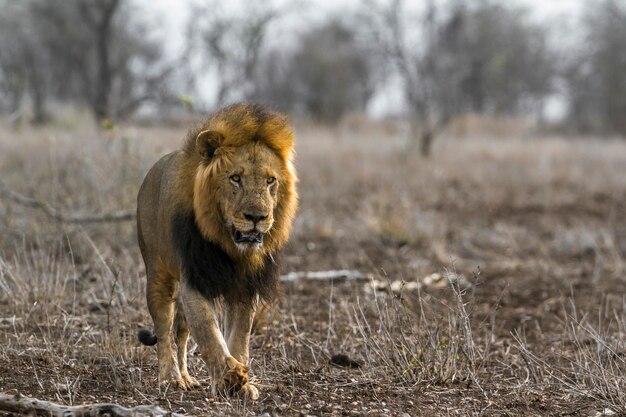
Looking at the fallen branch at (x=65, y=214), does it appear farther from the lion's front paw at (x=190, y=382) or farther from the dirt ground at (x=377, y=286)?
the lion's front paw at (x=190, y=382)

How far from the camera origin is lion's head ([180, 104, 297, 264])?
374 centimetres

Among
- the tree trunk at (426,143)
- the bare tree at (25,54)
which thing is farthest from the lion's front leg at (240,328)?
the bare tree at (25,54)

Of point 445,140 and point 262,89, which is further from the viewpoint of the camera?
point 262,89

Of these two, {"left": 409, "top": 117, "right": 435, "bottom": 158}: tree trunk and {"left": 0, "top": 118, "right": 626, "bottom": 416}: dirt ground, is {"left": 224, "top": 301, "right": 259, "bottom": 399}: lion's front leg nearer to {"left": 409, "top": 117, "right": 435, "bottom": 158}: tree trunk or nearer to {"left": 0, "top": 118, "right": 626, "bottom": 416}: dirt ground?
{"left": 0, "top": 118, "right": 626, "bottom": 416}: dirt ground

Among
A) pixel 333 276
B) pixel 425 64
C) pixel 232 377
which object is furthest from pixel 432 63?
pixel 232 377

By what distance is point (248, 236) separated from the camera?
3721mm

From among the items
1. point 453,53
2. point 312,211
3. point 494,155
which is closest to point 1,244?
point 312,211

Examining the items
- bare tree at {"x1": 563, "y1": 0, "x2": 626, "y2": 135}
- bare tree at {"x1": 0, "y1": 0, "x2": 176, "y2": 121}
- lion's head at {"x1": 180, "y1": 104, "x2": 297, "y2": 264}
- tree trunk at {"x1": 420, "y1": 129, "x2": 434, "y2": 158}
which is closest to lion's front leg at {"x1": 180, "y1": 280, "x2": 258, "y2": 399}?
lion's head at {"x1": 180, "y1": 104, "x2": 297, "y2": 264}

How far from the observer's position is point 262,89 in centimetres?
2786

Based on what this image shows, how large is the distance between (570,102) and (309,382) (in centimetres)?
3553

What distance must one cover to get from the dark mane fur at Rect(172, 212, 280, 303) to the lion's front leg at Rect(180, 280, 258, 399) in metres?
0.06

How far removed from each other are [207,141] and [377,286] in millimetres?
3301

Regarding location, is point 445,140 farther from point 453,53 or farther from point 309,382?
point 309,382

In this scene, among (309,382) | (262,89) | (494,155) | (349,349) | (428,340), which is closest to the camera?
(309,382)
